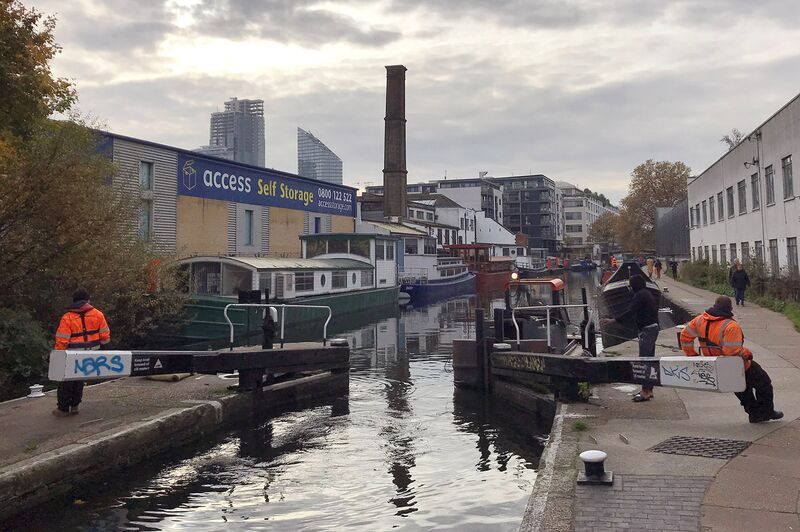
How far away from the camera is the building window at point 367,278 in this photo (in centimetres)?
3781

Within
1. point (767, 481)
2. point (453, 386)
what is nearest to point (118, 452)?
point (767, 481)

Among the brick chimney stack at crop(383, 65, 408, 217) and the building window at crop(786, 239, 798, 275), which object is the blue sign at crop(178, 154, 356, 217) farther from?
the building window at crop(786, 239, 798, 275)

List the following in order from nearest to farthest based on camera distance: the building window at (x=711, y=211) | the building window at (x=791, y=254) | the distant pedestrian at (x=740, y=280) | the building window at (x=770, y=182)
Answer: the distant pedestrian at (x=740, y=280) → the building window at (x=791, y=254) → the building window at (x=770, y=182) → the building window at (x=711, y=211)

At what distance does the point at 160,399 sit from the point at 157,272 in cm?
1260

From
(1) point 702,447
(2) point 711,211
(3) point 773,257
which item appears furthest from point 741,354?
(2) point 711,211

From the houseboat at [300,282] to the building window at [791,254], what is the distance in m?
19.4

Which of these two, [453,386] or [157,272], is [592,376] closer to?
[453,386]

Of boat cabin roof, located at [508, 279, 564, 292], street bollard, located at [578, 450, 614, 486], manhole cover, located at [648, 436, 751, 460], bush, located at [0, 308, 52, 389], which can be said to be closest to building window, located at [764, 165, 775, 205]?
boat cabin roof, located at [508, 279, 564, 292]

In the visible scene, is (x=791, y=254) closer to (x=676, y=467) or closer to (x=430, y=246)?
(x=676, y=467)

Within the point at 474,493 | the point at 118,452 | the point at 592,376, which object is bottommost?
the point at 474,493

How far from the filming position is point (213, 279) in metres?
26.6

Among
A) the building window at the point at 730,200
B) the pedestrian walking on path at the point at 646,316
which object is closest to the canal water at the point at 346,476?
the pedestrian walking on path at the point at 646,316

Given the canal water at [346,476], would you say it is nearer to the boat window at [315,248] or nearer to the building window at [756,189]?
the building window at [756,189]

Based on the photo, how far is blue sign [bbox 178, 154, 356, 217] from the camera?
1494 inches
